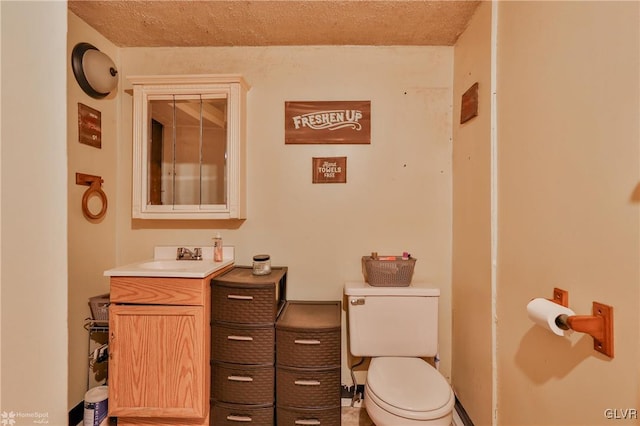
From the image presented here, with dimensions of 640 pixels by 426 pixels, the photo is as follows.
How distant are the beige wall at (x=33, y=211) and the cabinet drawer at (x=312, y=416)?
115 centimetres

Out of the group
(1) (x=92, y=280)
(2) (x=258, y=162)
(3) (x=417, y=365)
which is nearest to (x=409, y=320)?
(3) (x=417, y=365)

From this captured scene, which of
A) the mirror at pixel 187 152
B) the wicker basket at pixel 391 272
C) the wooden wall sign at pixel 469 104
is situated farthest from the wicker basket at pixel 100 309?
the wooden wall sign at pixel 469 104

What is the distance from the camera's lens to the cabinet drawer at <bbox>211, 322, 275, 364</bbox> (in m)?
1.47

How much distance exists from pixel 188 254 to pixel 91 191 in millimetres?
667

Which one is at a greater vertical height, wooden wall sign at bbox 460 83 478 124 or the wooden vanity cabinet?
wooden wall sign at bbox 460 83 478 124

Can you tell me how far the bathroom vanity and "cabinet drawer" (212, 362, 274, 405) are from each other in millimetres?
121

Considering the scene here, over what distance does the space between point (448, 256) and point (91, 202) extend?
89.7 inches

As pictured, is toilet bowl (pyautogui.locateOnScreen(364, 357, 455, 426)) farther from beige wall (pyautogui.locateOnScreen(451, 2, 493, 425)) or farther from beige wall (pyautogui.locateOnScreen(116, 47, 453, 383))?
beige wall (pyautogui.locateOnScreen(116, 47, 453, 383))

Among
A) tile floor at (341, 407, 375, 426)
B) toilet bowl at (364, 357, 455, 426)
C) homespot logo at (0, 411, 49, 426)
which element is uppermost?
homespot logo at (0, 411, 49, 426)

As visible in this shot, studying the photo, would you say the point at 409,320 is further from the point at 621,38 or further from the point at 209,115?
the point at 209,115

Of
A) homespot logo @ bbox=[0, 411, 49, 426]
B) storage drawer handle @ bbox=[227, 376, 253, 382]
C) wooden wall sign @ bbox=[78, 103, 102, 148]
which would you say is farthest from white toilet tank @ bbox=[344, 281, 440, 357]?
wooden wall sign @ bbox=[78, 103, 102, 148]

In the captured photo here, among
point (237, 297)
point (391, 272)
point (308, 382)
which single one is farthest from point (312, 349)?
point (391, 272)

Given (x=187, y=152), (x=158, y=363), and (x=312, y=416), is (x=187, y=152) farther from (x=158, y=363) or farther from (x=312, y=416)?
(x=312, y=416)

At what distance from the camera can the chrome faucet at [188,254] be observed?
185 centimetres
